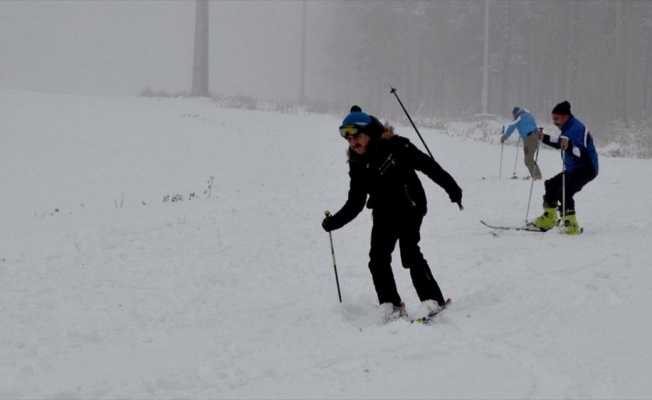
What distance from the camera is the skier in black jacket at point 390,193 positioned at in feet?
15.4

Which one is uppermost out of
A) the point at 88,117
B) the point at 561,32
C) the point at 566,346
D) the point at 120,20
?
the point at 120,20

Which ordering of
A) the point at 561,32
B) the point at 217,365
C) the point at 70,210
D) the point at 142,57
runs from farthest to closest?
the point at 142,57
the point at 561,32
the point at 70,210
the point at 217,365

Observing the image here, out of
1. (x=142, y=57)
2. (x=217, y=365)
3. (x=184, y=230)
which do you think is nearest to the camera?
(x=217, y=365)

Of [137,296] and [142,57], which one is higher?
[142,57]

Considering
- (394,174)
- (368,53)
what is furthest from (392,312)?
(368,53)

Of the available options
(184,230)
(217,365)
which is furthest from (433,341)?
(184,230)

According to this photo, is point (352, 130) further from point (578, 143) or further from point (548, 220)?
point (548, 220)

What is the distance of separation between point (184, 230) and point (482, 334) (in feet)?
17.5

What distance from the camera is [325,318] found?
5090 mm

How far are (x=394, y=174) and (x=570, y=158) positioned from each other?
4.68m

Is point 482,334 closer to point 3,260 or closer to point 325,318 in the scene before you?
point 325,318

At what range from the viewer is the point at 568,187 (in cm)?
830

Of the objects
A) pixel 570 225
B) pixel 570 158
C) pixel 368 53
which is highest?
pixel 368 53

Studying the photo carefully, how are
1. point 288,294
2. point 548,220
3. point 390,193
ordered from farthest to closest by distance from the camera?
1. point 548,220
2. point 288,294
3. point 390,193
